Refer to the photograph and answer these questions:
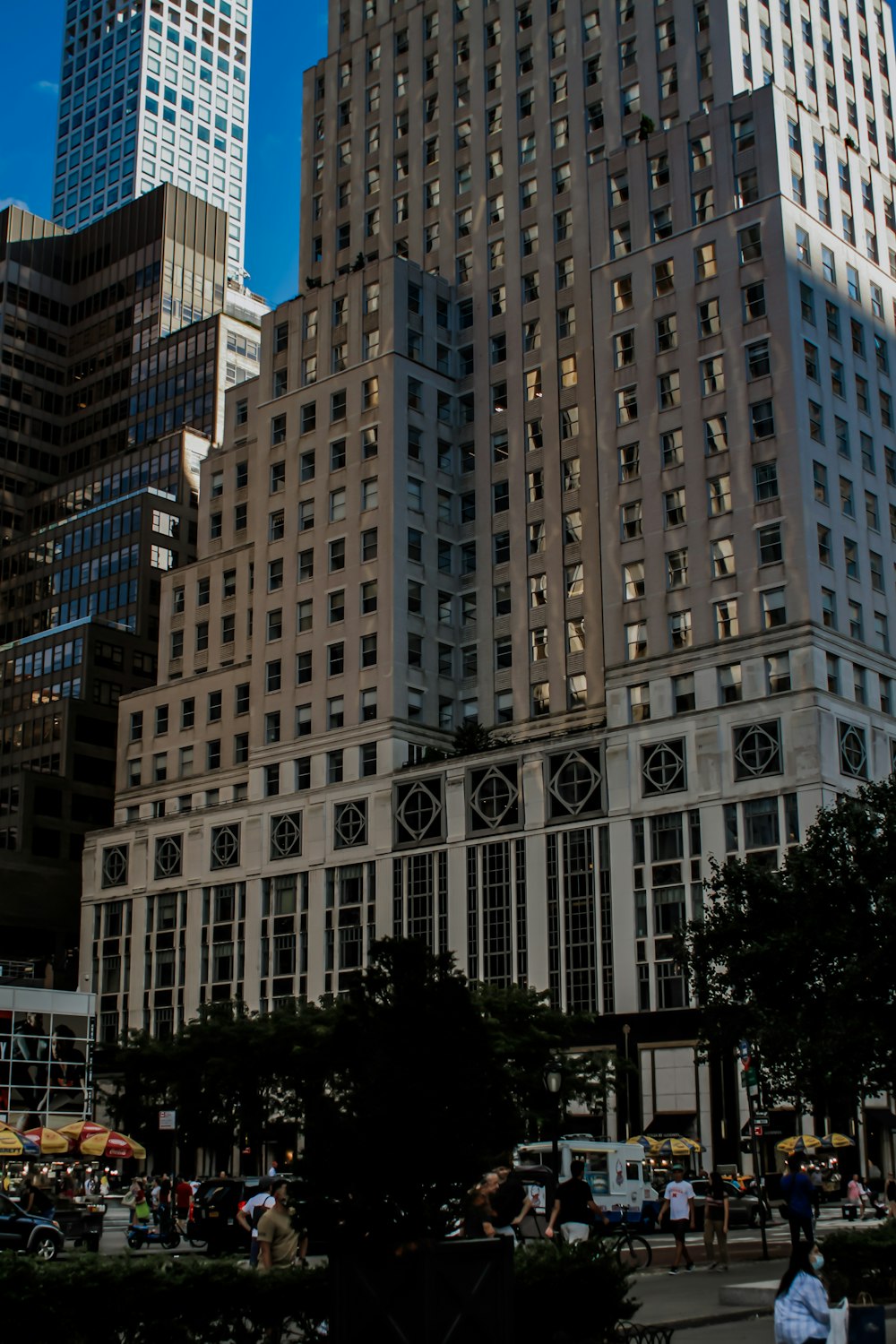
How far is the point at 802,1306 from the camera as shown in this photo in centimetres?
1417

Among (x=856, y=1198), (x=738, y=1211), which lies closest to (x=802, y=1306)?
(x=738, y=1211)

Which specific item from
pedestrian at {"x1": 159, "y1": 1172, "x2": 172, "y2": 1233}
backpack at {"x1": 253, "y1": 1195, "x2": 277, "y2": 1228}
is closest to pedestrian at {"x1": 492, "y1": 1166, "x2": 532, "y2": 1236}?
backpack at {"x1": 253, "y1": 1195, "x2": 277, "y2": 1228}

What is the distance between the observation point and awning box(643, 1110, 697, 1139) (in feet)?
239

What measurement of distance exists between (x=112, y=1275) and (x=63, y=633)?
119 m

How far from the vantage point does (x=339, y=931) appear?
295 ft

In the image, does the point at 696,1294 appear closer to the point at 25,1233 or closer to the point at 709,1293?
the point at 709,1293

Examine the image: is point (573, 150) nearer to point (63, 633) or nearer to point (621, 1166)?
point (63, 633)

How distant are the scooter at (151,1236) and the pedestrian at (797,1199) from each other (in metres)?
24.9

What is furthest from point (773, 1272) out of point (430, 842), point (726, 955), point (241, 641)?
point (241, 641)

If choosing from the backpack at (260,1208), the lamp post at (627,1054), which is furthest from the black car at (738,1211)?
the lamp post at (627,1054)

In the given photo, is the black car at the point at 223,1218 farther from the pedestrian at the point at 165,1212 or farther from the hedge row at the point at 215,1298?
the hedge row at the point at 215,1298

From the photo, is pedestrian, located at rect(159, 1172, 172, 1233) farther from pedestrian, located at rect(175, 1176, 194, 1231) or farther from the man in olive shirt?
the man in olive shirt

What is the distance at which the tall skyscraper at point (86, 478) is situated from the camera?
123125 millimetres

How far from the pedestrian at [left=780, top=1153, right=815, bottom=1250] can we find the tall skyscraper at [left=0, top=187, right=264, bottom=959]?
96.2 meters
